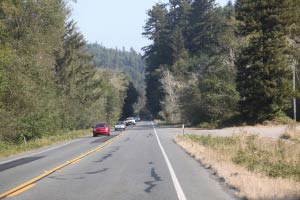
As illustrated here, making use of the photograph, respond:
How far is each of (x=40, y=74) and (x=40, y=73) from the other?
0.11m

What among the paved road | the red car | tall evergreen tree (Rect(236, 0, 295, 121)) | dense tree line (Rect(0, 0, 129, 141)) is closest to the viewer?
the paved road

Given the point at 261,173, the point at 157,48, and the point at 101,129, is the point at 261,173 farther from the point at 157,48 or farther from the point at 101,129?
the point at 157,48

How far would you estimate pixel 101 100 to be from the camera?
9575 cm

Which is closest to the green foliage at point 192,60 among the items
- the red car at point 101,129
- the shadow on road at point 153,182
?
the red car at point 101,129

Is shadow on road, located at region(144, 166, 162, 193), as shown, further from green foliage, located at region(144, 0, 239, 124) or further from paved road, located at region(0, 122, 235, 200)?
green foliage, located at region(144, 0, 239, 124)

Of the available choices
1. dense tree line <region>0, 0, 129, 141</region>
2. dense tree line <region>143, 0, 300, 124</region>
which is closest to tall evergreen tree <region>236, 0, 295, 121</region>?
dense tree line <region>143, 0, 300, 124</region>

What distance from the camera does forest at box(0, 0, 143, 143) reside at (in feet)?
130

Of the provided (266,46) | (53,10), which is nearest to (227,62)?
(266,46)

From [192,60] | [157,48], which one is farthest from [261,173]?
[157,48]

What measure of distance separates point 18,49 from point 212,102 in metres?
28.4

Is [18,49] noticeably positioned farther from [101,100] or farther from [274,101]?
[101,100]

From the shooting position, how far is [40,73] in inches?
1925

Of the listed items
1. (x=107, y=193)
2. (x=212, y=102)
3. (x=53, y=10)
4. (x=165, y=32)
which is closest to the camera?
(x=107, y=193)

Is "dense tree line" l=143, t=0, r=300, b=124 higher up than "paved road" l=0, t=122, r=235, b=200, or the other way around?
"dense tree line" l=143, t=0, r=300, b=124
